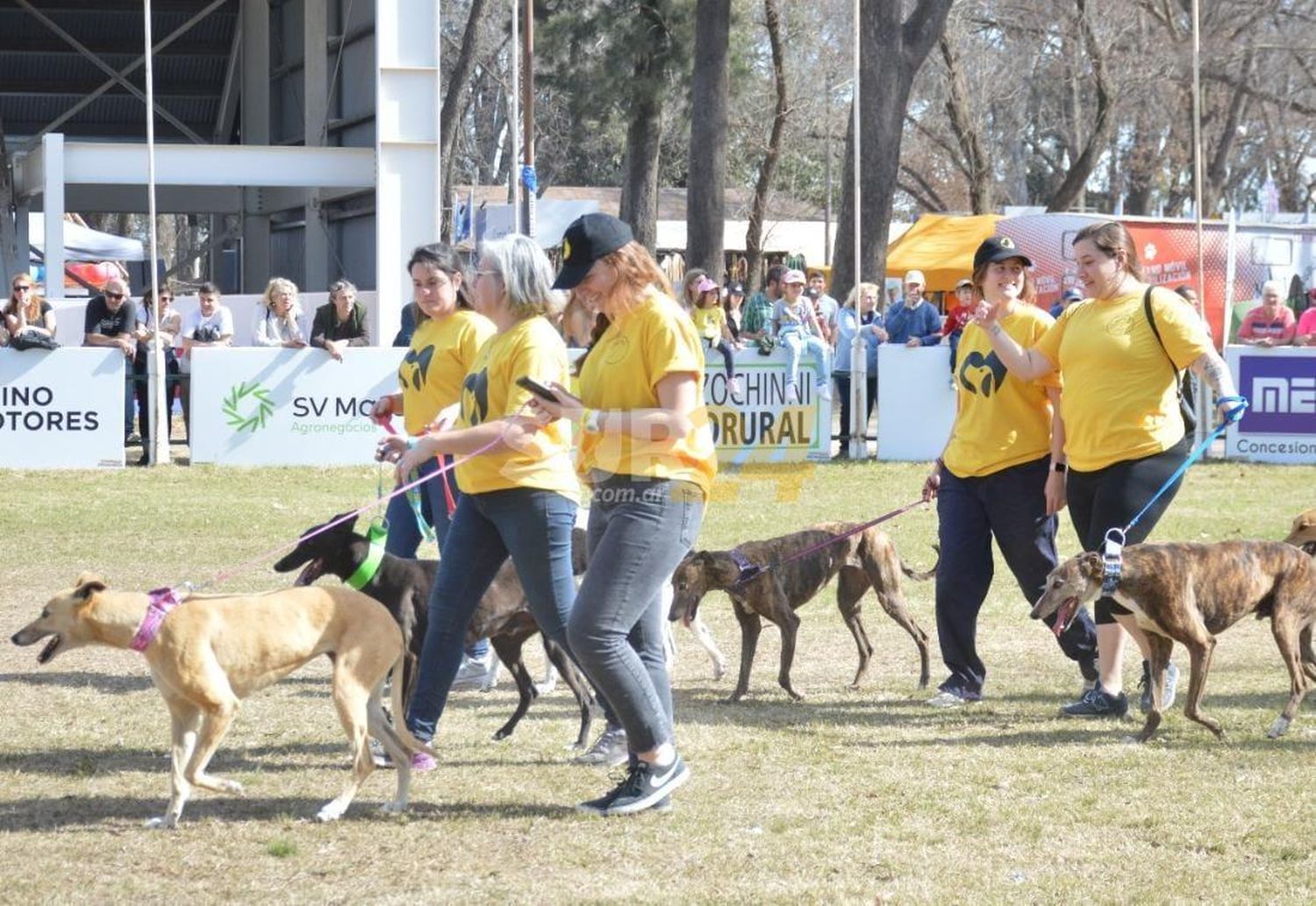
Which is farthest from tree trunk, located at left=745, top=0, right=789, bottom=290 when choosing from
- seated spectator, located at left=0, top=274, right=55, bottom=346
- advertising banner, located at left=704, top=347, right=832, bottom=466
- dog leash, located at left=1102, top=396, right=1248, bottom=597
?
dog leash, located at left=1102, top=396, right=1248, bottom=597

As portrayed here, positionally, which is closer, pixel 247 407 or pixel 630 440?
pixel 630 440

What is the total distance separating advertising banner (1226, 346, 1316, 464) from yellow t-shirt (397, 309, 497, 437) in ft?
39.4

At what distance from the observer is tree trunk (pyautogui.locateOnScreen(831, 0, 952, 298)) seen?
23438 mm

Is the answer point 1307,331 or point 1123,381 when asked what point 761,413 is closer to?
point 1307,331

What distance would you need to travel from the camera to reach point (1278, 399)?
17359 mm

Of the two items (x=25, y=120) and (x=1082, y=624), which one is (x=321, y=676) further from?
(x=25, y=120)

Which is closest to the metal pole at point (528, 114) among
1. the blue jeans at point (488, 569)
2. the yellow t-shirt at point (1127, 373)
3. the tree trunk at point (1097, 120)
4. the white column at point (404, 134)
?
the white column at point (404, 134)

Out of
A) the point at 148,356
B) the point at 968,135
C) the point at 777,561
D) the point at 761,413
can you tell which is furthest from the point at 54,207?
the point at 968,135

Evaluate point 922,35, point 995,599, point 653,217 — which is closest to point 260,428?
point 995,599

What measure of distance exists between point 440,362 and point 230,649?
1.91 m

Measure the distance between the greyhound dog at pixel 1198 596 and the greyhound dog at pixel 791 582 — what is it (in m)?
1.48

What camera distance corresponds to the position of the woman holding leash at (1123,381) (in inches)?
272

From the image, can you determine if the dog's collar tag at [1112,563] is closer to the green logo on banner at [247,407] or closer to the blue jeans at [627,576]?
the blue jeans at [627,576]

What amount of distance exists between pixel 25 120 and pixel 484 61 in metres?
17.5
